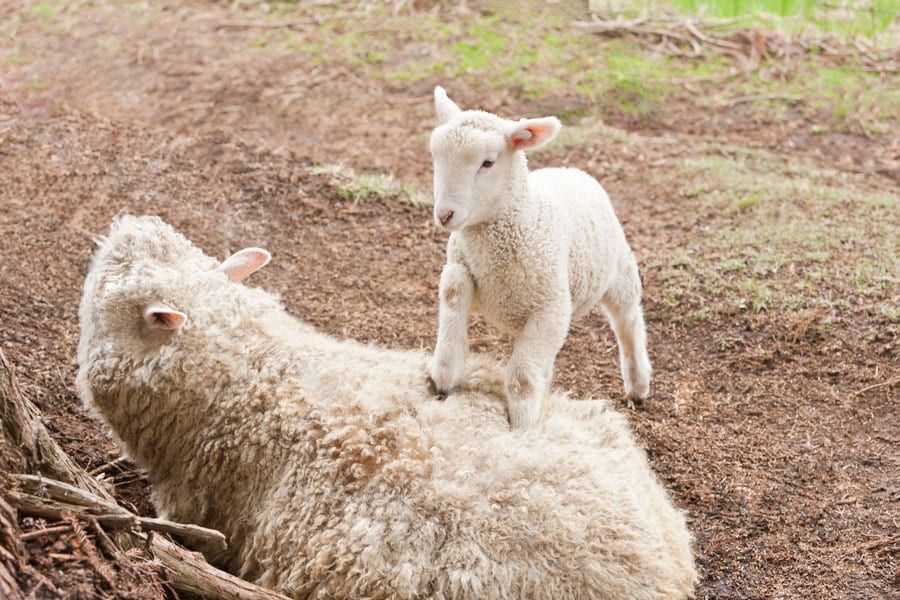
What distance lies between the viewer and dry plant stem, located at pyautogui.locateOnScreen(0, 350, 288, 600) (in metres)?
2.45

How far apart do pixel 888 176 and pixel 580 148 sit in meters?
2.82

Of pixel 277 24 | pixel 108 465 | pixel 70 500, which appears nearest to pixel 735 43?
pixel 277 24

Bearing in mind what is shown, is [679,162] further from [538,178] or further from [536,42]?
[538,178]

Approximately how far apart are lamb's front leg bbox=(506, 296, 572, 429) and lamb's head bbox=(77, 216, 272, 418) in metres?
1.15

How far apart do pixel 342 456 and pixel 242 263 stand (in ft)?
3.81

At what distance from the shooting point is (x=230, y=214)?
261 inches

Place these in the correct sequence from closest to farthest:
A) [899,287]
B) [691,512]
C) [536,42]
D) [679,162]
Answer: [691,512] → [899,287] → [679,162] → [536,42]

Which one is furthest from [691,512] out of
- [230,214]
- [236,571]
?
[230,214]

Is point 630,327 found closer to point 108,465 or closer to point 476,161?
point 476,161

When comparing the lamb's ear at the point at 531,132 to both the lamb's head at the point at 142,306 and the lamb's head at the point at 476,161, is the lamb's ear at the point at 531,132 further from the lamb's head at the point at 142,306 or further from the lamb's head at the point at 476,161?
the lamb's head at the point at 142,306

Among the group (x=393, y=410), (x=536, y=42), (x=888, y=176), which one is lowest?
(x=888, y=176)

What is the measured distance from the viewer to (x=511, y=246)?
3881 millimetres

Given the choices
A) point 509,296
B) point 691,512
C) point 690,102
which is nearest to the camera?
point 509,296

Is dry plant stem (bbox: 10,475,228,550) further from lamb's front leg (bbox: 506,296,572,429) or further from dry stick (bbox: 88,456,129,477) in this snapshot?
lamb's front leg (bbox: 506,296,572,429)
